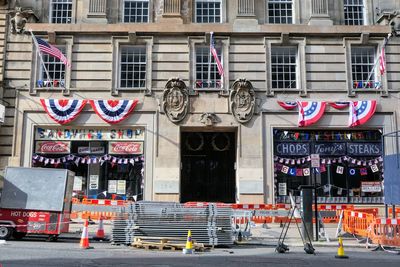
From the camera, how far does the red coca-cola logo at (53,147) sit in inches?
993

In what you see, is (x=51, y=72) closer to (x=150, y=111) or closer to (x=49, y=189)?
(x=150, y=111)

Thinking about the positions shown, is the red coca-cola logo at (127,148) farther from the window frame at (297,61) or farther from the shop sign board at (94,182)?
the window frame at (297,61)

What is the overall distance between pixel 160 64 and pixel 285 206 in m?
9.82

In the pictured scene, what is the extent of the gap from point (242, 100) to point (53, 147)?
1023 centimetres

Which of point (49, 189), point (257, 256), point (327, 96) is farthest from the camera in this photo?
point (327, 96)

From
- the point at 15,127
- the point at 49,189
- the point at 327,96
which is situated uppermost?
the point at 327,96

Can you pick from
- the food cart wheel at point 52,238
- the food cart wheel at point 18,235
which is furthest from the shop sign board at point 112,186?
the food cart wheel at point 52,238

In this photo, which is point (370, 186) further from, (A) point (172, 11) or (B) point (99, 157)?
(B) point (99, 157)

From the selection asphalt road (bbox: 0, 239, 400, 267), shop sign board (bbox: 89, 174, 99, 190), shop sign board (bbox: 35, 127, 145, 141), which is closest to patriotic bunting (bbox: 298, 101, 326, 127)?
shop sign board (bbox: 35, 127, 145, 141)

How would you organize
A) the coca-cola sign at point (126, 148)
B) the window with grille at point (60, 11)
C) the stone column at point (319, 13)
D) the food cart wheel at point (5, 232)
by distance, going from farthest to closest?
the window with grille at point (60, 11) → the stone column at point (319, 13) → the coca-cola sign at point (126, 148) → the food cart wheel at point (5, 232)

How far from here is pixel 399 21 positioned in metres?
25.9

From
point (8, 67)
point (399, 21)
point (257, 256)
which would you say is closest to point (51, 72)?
point (8, 67)

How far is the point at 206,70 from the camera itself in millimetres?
25906

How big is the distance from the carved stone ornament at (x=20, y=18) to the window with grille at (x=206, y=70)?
925 cm
